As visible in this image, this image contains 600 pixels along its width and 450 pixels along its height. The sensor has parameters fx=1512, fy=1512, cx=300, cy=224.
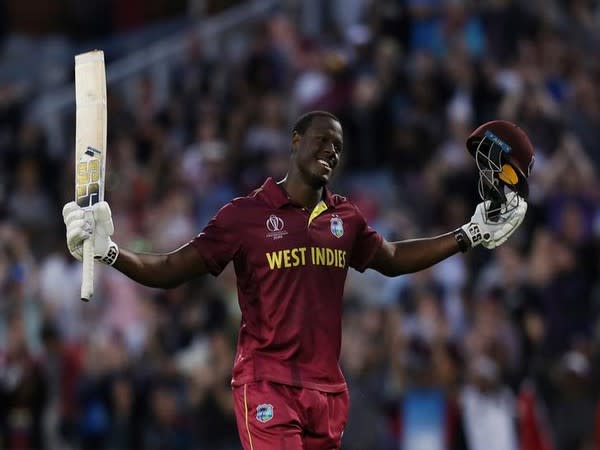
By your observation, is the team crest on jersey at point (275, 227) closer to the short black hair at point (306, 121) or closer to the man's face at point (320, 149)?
the man's face at point (320, 149)

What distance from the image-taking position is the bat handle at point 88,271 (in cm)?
687

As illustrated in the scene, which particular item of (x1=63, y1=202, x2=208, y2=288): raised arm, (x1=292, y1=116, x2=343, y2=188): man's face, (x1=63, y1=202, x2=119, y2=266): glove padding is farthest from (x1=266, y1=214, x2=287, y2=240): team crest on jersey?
(x1=63, y1=202, x2=119, y2=266): glove padding

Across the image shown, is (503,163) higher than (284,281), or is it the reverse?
(503,163)

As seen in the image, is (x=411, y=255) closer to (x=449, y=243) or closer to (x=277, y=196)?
(x=449, y=243)

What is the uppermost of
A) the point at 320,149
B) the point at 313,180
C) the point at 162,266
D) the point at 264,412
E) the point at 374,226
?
Result: the point at 374,226

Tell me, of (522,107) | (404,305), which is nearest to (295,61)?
(522,107)

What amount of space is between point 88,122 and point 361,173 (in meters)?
7.86

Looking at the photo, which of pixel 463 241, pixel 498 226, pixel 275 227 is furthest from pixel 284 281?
pixel 498 226

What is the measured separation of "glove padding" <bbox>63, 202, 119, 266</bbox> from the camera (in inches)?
275

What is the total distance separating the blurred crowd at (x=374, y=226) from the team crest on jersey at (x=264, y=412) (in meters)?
5.13

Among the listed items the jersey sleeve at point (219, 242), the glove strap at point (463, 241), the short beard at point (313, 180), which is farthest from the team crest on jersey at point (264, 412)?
the glove strap at point (463, 241)

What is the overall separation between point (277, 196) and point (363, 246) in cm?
54

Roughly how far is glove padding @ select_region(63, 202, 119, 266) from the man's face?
1.00 metres

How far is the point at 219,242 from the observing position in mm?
7293
